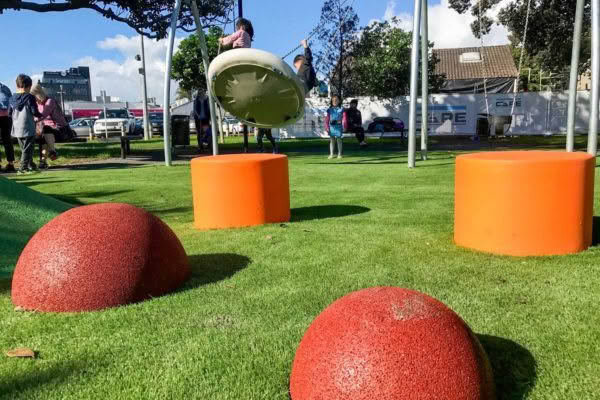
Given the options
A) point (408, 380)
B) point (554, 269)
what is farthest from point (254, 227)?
point (408, 380)

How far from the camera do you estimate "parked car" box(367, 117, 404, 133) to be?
1359 inches

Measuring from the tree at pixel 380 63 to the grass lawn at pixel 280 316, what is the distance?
3258cm

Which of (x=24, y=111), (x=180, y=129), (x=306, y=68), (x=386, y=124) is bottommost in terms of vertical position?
(x=180, y=129)

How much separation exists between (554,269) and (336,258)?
178cm

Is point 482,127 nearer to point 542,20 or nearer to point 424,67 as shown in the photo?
point 542,20

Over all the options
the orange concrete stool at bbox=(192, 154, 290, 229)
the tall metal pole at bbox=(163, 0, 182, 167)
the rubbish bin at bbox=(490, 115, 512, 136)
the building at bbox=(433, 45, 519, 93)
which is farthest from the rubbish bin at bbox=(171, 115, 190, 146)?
the building at bbox=(433, 45, 519, 93)

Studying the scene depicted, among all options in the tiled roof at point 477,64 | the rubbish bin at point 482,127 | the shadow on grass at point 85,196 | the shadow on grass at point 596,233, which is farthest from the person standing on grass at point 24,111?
the tiled roof at point 477,64

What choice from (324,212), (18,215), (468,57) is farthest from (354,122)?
(468,57)

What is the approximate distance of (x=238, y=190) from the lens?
19.7ft

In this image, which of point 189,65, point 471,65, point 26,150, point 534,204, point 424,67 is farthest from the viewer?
point 471,65

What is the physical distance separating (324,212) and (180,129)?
14845mm

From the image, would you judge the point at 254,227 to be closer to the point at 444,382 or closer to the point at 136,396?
the point at 136,396

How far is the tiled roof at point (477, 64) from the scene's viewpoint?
177 ft

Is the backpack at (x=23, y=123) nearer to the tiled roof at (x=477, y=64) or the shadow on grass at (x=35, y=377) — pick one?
the shadow on grass at (x=35, y=377)
